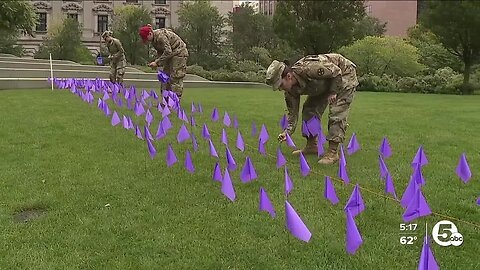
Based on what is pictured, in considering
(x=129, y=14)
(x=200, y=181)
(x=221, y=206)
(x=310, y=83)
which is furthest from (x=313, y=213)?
(x=129, y=14)

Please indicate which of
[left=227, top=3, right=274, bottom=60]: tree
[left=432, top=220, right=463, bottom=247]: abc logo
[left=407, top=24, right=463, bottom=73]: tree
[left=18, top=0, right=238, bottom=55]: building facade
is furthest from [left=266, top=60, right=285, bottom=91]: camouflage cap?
[left=18, top=0, right=238, bottom=55]: building facade

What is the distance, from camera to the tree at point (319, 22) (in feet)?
77.7

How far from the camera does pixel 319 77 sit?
491 centimetres

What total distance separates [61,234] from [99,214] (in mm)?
423

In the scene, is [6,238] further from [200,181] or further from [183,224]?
[200,181]

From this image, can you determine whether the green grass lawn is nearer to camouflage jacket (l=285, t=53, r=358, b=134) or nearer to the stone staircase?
camouflage jacket (l=285, t=53, r=358, b=134)

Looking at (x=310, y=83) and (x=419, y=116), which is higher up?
(x=310, y=83)

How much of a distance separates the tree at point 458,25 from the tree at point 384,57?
688 cm

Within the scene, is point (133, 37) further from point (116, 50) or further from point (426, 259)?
point (426, 259)

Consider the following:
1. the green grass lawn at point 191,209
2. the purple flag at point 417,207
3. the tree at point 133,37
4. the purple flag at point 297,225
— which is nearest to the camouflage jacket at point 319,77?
the green grass lawn at point 191,209

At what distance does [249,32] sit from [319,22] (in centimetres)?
2258

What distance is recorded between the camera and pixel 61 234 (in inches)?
126

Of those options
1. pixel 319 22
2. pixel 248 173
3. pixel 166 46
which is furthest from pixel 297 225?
pixel 319 22

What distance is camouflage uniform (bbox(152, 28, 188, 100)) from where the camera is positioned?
930cm
